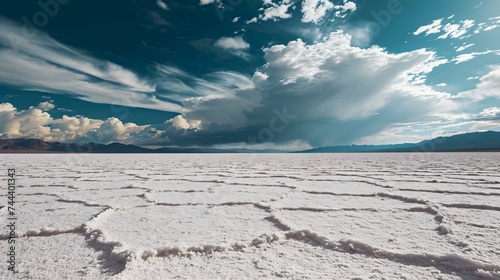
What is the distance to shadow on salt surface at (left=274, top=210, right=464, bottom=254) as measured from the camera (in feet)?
4.67

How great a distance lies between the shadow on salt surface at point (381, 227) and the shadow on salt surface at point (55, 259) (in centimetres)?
114

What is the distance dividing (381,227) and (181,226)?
135cm

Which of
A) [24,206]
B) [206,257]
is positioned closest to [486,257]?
[206,257]

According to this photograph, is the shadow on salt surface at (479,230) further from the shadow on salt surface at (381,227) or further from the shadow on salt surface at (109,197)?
the shadow on salt surface at (109,197)

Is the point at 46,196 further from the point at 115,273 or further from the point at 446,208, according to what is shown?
the point at 446,208

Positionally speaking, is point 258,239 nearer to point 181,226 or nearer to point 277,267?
point 277,267

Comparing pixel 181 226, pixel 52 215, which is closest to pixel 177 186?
pixel 52 215

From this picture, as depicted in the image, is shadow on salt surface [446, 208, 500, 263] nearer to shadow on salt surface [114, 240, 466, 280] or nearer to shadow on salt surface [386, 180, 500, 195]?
shadow on salt surface [114, 240, 466, 280]

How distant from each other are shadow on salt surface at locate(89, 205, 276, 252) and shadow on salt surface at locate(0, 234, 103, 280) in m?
0.17

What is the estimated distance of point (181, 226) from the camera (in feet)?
5.90

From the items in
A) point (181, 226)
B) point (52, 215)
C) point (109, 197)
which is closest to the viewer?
point (181, 226)

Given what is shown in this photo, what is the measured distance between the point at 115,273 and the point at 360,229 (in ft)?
4.67

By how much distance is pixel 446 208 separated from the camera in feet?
7.36

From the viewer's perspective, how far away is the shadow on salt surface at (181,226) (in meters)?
1.51
